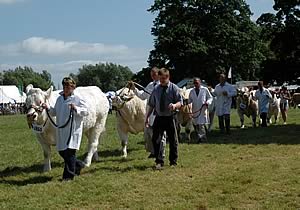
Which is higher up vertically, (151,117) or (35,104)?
(35,104)

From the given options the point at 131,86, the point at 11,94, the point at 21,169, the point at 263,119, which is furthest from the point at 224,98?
the point at 11,94

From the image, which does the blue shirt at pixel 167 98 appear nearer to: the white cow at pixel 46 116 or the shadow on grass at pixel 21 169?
the white cow at pixel 46 116

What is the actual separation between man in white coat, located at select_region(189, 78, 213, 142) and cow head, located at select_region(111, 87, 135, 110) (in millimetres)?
3400

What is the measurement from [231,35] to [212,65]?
4606 millimetres

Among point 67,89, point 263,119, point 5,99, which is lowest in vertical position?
point 263,119

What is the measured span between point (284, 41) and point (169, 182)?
18429mm

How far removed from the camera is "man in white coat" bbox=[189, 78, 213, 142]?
15.3m

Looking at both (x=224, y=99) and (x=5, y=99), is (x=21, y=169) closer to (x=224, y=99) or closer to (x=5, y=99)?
(x=224, y=99)

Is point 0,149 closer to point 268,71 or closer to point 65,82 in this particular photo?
point 65,82

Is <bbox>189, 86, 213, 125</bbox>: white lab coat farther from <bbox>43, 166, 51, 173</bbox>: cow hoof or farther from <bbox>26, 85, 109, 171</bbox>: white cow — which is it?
<bbox>43, 166, 51, 173</bbox>: cow hoof

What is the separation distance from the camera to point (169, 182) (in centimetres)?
908

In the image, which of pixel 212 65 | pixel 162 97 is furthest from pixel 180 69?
pixel 162 97

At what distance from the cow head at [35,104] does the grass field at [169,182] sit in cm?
113

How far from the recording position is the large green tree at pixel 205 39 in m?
57.2
